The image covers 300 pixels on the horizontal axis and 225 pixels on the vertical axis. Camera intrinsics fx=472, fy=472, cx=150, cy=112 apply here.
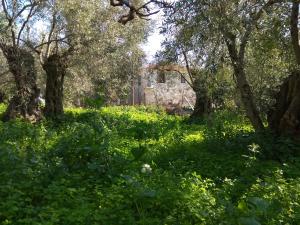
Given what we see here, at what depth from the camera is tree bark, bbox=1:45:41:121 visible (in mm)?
14609

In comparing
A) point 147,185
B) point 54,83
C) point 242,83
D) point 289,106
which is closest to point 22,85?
point 54,83

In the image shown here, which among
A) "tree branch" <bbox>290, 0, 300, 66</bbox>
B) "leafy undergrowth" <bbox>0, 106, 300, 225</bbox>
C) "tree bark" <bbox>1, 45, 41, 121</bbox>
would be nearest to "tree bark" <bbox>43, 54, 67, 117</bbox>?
"tree bark" <bbox>1, 45, 41, 121</bbox>

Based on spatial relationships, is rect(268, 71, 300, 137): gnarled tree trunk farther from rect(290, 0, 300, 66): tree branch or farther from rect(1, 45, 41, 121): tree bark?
rect(1, 45, 41, 121): tree bark

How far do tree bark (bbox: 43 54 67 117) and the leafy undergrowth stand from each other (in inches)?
295

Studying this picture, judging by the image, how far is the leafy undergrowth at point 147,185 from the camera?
450 cm

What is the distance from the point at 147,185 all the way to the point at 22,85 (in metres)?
10.5

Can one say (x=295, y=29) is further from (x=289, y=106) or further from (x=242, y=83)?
(x=289, y=106)

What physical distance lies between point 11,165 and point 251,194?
327 centimetres

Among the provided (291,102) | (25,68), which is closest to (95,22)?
(25,68)

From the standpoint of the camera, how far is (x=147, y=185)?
17.5ft

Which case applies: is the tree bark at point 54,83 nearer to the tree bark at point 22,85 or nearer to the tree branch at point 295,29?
the tree bark at point 22,85

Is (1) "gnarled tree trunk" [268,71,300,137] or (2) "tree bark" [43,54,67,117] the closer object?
(1) "gnarled tree trunk" [268,71,300,137]

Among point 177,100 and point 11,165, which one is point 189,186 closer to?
point 11,165

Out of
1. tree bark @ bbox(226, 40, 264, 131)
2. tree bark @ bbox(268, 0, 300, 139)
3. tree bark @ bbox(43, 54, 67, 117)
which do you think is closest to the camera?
tree bark @ bbox(268, 0, 300, 139)
